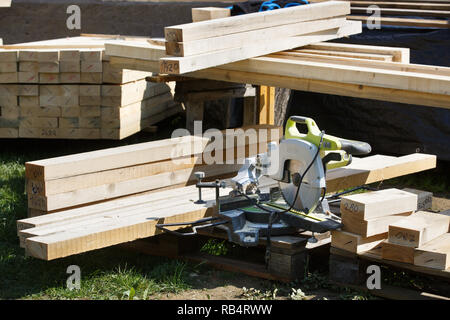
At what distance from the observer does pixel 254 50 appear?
6.08m

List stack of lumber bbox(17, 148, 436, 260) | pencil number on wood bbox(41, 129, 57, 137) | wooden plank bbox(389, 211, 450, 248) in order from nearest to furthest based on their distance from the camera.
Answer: wooden plank bbox(389, 211, 450, 248), stack of lumber bbox(17, 148, 436, 260), pencil number on wood bbox(41, 129, 57, 137)

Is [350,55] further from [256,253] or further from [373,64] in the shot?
[256,253]

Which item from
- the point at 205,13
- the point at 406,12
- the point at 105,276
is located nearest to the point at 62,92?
the point at 205,13

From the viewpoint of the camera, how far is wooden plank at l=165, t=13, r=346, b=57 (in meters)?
5.41

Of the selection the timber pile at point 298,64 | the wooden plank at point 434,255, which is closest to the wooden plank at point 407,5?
the timber pile at point 298,64

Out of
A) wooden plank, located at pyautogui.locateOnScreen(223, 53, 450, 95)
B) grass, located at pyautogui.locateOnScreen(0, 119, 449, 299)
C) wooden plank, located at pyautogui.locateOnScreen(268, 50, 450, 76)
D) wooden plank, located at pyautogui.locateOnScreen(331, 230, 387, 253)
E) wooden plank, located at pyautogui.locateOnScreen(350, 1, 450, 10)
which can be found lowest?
grass, located at pyautogui.locateOnScreen(0, 119, 449, 299)

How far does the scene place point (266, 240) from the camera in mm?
5051

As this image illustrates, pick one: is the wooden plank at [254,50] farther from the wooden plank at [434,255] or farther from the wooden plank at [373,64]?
the wooden plank at [434,255]

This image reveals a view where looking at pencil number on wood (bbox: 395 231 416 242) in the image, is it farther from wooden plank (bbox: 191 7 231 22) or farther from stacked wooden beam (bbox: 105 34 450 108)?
wooden plank (bbox: 191 7 231 22)

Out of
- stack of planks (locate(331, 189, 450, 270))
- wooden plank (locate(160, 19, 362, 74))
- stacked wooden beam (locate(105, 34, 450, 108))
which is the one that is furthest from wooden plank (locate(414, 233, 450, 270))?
wooden plank (locate(160, 19, 362, 74))

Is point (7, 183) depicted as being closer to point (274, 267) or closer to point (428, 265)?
point (274, 267)

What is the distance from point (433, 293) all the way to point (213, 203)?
1683mm

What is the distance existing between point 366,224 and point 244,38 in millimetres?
1998

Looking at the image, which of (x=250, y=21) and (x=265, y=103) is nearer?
(x=250, y=21)
